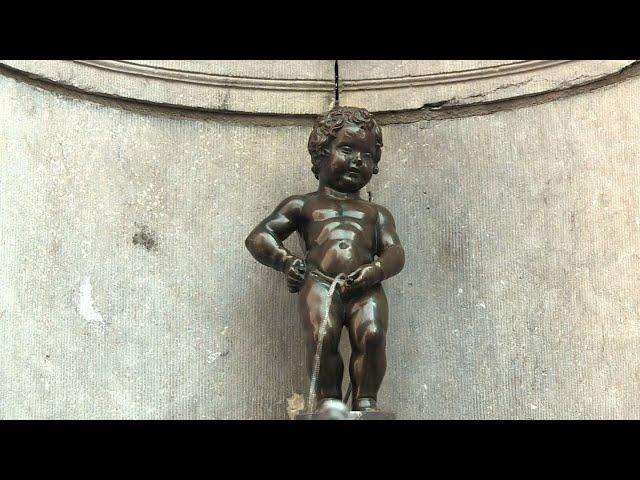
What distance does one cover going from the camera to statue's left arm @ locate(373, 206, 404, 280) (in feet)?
7.84

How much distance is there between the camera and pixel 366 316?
2.32 metres

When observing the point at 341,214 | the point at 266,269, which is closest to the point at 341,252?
the point at 341,214

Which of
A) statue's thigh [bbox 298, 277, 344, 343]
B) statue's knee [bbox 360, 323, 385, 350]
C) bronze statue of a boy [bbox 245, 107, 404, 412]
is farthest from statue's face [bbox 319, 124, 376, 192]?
statue's knee [bbox 360, 323, 385, 350]

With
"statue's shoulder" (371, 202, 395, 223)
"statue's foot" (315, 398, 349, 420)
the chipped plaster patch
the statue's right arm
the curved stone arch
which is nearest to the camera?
"statue's foot" (315, 398, 349, 420)

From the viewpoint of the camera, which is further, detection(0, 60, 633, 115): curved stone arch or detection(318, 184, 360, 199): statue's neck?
detection(0, 60, 633, 115): curved stone arch

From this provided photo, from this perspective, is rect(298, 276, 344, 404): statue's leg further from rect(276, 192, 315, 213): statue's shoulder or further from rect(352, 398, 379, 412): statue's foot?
rect(276, 192, 315, 213): statue's shoulder

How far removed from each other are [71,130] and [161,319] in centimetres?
62

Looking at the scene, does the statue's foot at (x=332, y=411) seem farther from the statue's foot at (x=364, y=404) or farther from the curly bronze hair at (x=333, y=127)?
the curly bronze hair at (x=333, y=127)

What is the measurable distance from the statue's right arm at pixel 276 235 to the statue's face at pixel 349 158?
0.12 meters

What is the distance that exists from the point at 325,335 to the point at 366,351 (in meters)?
0.11

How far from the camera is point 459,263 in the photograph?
2.80m

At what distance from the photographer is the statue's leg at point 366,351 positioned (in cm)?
230

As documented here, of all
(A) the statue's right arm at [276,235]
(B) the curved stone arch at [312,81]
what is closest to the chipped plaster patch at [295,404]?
(A) the statue's right arm at [276,235]

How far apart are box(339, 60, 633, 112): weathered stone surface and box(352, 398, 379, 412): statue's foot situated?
1063 millimetres
